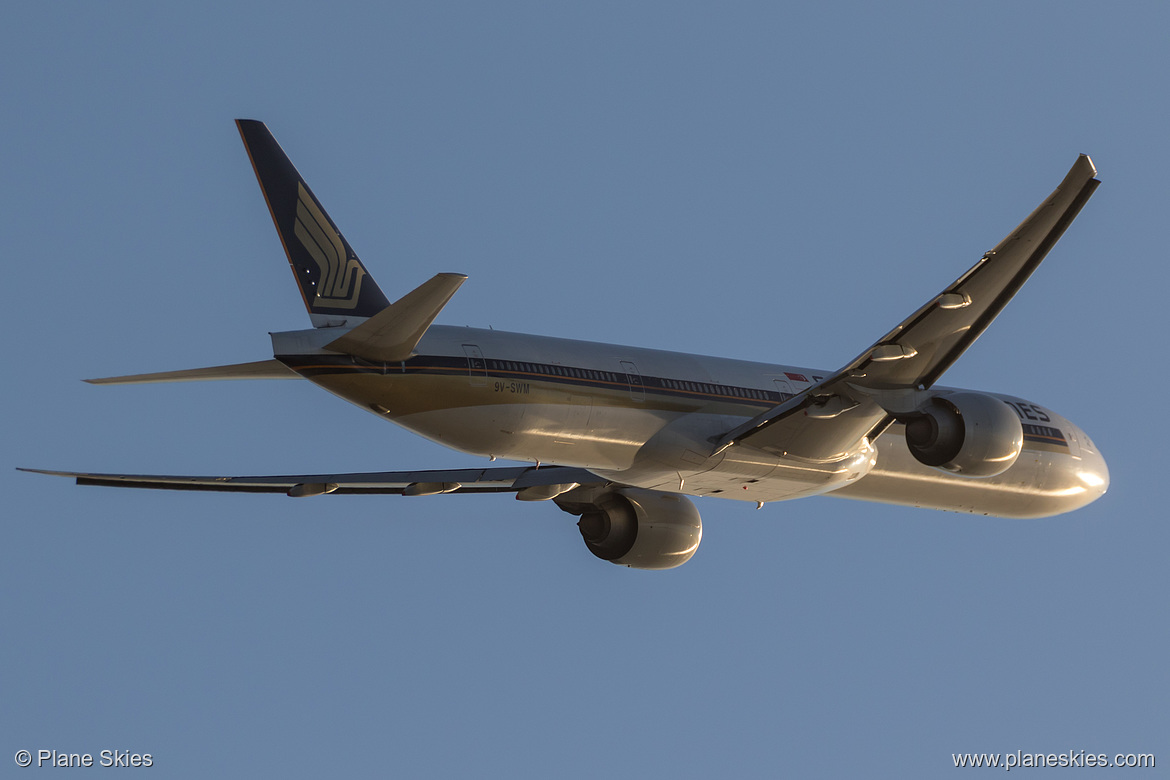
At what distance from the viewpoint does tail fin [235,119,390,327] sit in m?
26.3

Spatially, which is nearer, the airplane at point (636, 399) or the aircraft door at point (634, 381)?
the airplane at point (636, 399)

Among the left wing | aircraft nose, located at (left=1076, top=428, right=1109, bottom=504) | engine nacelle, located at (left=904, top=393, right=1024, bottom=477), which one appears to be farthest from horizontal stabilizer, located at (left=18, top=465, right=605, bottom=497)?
aircraft nose, located at (left=1076, top=428, right=1109, bottom=504)

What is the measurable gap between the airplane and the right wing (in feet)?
0.11

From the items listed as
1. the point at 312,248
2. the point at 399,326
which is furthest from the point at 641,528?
the point at 399,326

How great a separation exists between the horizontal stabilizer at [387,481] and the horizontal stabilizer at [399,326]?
6381 millimetres

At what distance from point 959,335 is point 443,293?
9.48 m

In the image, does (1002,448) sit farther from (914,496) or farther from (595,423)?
(595,423)

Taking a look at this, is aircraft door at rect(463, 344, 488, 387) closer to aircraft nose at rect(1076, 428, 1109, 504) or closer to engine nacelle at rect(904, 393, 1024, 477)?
engine nacelle at rect(904, 393, 1024, 477)

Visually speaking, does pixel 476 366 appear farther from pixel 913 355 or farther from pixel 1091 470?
pixel 1091 470

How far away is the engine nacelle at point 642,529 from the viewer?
3278 centimetres

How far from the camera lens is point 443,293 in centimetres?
2292

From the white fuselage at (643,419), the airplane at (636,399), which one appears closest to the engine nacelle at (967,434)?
the airplane at (636,399)

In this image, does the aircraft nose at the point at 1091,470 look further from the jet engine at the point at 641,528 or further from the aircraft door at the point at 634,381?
the aircraft door at the point at 634,381

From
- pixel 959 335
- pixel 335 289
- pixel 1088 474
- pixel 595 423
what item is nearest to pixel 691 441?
pixel 595 423
